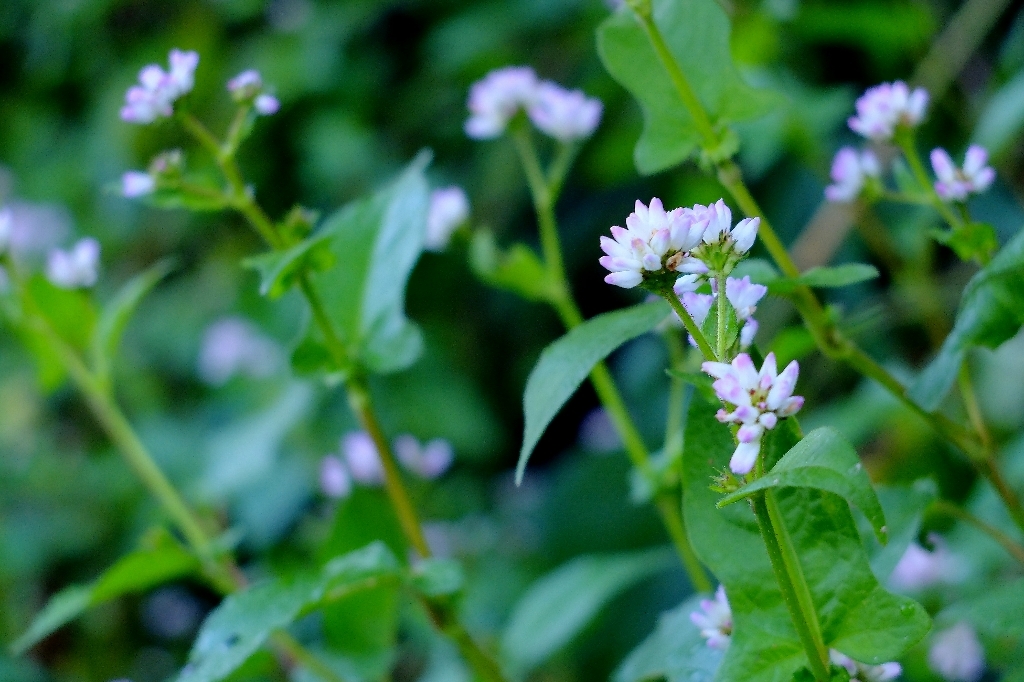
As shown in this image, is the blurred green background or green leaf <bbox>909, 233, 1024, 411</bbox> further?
the blurred green background

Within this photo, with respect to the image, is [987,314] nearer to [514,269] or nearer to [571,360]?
[571,360]

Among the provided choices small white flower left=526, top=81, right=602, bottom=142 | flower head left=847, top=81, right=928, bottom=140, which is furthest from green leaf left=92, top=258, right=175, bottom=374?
flower head left=847, top=81, right=928, bottom=140

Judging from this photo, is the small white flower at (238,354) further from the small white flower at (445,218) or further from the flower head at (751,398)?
the flower head at (751,398)

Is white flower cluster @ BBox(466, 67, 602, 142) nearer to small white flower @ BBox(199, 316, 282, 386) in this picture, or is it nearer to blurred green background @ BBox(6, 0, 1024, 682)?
blurred green background @ BBox(6, 0, 1024, 682)

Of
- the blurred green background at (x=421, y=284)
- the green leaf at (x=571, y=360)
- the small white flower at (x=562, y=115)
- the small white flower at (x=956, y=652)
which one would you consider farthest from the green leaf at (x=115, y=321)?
the small white flower at (x=956, y=652)

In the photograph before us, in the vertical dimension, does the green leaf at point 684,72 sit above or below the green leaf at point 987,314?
above

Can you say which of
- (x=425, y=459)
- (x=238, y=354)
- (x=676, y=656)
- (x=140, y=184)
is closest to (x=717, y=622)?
(x=676, y=656)

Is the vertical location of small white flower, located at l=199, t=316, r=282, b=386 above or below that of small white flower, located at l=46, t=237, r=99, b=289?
below
